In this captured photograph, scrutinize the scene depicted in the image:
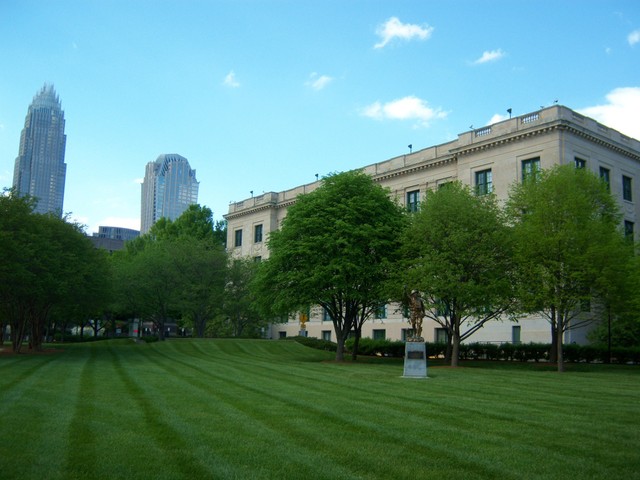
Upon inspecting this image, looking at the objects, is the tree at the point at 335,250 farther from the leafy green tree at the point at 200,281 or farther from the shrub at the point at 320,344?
the leafy green tree at the point at 200,281

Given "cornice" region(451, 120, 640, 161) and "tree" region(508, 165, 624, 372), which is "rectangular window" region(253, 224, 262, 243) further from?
"tree" region(508, 165, 624, 372)

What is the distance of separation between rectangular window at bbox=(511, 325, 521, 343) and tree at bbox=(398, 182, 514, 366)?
1331 centimetres

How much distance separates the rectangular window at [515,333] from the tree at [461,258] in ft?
43.7

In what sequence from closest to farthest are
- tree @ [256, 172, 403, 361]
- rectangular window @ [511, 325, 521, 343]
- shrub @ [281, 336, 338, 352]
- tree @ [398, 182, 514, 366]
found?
tree @ [398, 182, 514, 366]
tree @ [256, 172, 403, 361]
rectangular window @ [511, 325, 521, 343]
shrub @ [281, 336, 338, 352]

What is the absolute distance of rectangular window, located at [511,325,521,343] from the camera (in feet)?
153

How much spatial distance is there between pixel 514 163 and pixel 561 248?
1880 cm

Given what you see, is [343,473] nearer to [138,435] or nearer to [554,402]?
[138,435]

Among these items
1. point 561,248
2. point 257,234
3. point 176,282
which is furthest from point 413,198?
point 561,248

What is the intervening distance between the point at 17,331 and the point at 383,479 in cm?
4093

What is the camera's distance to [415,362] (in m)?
24.9

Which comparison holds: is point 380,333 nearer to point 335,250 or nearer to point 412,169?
point 412,169

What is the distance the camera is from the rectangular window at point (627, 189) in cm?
5053

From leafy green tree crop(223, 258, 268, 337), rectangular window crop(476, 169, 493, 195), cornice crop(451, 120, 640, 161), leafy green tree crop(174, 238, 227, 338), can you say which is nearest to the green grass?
cornice crop(451, 120, 640, 161)

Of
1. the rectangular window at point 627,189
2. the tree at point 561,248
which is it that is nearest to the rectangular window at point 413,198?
the rectangular window at point 627,189
